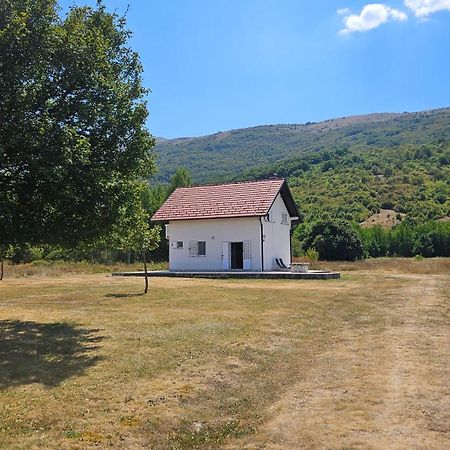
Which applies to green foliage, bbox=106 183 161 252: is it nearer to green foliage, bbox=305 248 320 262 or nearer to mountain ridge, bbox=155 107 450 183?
green foliage, bbox=305 248 320 262

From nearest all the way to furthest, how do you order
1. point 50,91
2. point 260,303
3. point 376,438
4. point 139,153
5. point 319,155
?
point 376,438 < point 50,91 < point 139,153 < point 260,303 < point 319,155

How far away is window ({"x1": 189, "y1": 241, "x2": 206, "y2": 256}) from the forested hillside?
1929 cm

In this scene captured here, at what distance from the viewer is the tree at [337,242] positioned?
47.0m

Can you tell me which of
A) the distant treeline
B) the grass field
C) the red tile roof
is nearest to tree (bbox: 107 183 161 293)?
the grass field

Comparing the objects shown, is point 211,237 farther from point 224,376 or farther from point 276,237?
point 224,376

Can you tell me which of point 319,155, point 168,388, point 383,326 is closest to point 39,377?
point 168,388

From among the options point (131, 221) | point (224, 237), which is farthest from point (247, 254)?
point (131, 221)

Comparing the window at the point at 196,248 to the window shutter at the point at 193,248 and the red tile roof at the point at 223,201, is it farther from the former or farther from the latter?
the red tile roof at the point at 223,201

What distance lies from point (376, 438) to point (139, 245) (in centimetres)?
1276

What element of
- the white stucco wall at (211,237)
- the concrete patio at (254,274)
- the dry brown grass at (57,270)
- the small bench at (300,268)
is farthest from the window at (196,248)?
the small bench at (300,268)

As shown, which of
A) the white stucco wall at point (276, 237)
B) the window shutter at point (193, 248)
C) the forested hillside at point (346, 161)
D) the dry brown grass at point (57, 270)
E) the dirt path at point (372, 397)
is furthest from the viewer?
the forested hillside at point (346, 161)

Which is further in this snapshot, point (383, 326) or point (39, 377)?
point (383, 326)

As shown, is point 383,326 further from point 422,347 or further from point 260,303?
point 260,303

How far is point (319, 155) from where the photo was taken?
359 ft
